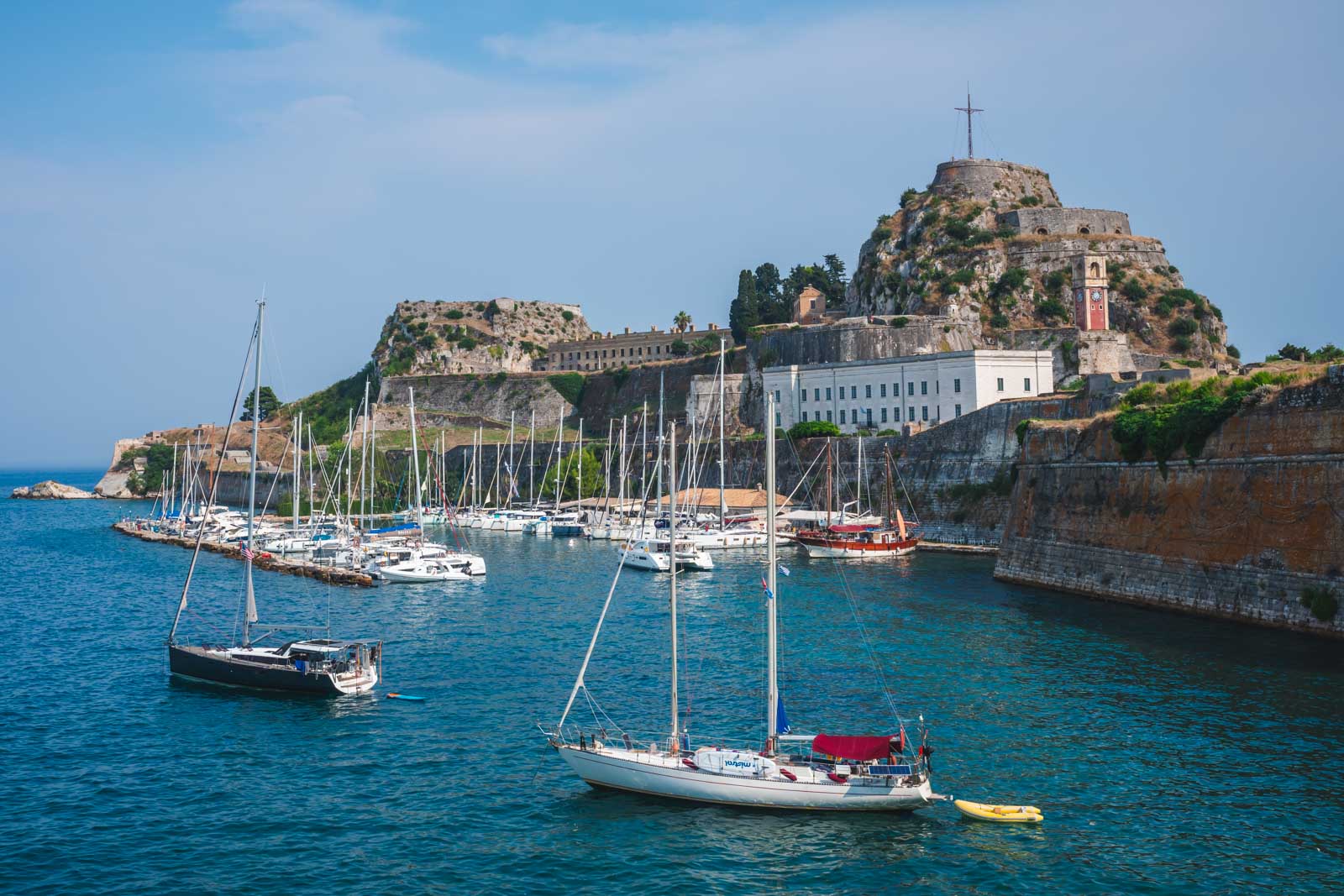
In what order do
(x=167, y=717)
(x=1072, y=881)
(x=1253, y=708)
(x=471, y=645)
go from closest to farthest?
(x=1072, y=881), (x=1253, y=708), (x=167, y=717), (x=471, y=645)

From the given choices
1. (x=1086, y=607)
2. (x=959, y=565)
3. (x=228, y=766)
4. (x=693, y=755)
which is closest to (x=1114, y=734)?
(x=693, y=755)

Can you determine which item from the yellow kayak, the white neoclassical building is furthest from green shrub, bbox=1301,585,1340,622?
the white neoclassical building

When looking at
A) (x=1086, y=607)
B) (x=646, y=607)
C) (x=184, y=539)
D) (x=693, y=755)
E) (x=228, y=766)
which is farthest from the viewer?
(x=184, y=539)

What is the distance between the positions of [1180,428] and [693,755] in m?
28.3

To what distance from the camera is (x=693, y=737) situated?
28.1 m

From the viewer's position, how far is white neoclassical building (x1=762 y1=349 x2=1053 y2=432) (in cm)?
8238

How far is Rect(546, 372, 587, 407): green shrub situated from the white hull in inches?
4296

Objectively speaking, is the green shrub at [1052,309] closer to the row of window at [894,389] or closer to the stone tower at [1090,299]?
the stone tower at [1090,299]

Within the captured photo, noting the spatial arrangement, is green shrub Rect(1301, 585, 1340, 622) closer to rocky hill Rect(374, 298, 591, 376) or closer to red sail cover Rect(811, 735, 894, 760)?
red sail cover Rect(811, 735, 894, 760)

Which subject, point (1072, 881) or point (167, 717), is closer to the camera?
point (1072, 881)

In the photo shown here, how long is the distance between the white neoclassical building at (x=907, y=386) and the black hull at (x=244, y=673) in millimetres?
57369

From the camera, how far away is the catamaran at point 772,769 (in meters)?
23.5

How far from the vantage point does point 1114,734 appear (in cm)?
2844

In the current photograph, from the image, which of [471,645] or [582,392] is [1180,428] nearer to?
[471,645]
